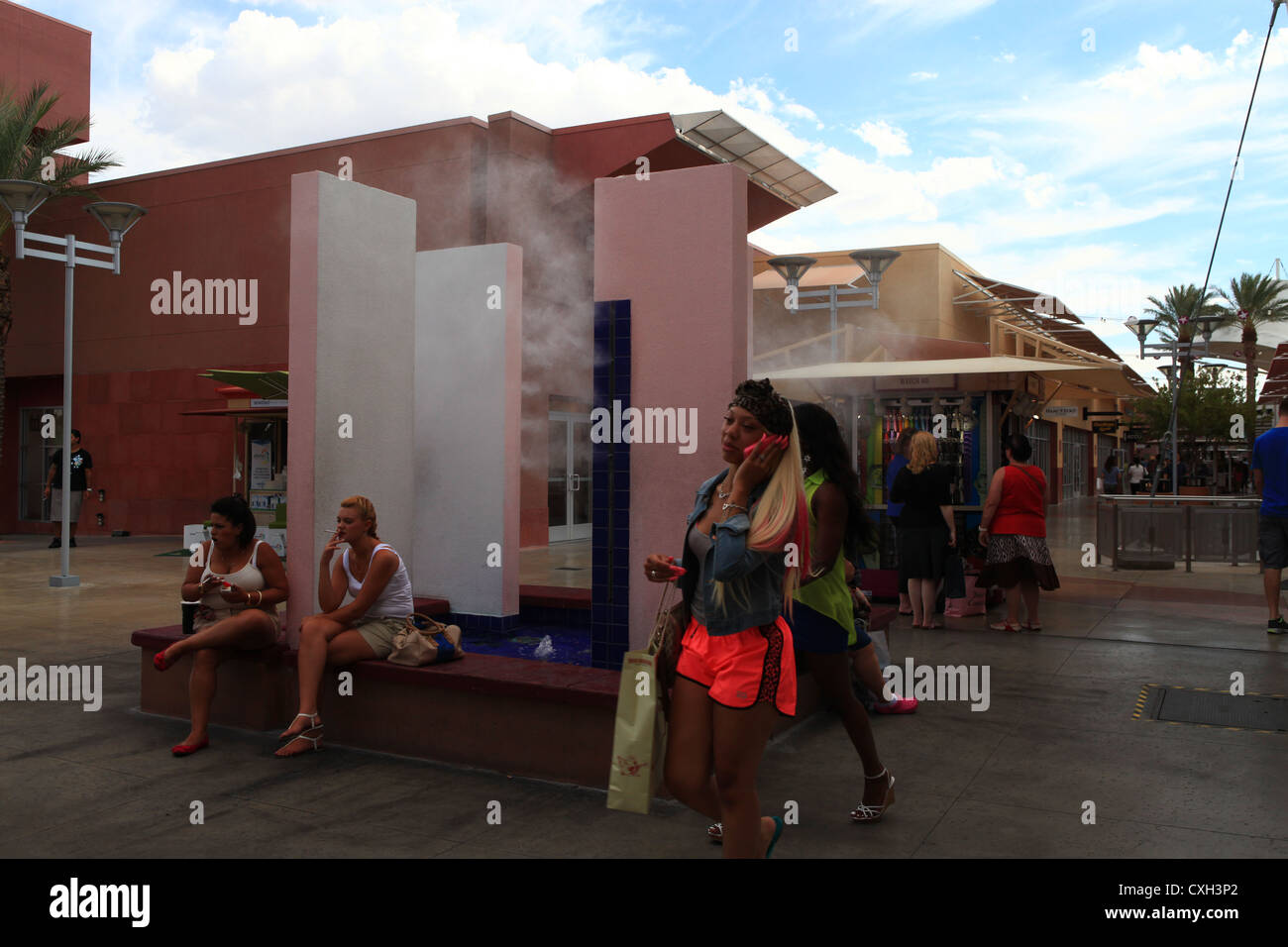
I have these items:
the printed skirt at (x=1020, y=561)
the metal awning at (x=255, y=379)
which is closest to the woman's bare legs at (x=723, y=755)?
the printed skirt at (x=1020, y=561)

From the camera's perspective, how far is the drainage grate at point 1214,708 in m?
5.33

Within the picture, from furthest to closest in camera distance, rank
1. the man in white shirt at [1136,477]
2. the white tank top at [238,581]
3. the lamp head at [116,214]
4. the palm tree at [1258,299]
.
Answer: the palm tree at [1258,299] < the man in white shirt at [1136,477] < the lamp head at [116,214] < the white tank top at [238,581]

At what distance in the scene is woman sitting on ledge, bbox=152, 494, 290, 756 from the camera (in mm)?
4992

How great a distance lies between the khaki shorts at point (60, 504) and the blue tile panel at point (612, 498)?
1309 cm

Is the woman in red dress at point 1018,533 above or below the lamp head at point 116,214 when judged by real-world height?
below

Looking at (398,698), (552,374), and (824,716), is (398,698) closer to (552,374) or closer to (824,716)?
(824,716)

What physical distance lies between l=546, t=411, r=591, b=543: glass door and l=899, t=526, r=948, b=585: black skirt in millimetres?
9518

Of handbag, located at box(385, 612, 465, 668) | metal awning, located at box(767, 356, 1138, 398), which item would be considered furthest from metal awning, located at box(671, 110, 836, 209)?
handbag, located at box(385, 612, 465, 668)

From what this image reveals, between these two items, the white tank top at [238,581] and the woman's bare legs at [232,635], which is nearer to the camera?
the woman's bare legs at [232,635]

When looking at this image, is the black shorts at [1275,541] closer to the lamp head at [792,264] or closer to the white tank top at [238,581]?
the white tank top at [238,581]

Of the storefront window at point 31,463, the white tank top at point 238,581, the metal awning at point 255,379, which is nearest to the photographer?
the white tank top at point 238,581

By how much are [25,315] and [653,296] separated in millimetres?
19433
